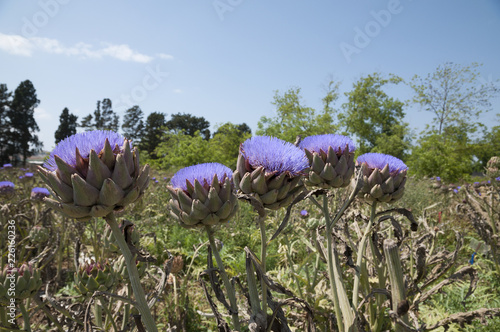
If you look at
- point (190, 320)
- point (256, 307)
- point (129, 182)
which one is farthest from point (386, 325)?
point (129, 182)

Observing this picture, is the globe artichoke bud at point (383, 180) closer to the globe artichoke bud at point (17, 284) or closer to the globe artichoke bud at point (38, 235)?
the globe artichoke bud at point (17, 284)

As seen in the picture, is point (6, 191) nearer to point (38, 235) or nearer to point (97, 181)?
point (38, 235)

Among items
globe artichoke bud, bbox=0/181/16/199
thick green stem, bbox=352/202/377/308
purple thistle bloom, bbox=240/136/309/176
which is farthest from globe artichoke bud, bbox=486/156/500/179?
globe artichoke bud, bbox=0/181/16/199

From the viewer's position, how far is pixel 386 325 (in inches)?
56.2

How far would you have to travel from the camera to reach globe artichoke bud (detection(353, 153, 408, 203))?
1.05 meters

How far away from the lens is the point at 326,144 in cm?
102

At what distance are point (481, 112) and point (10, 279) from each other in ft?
72.1

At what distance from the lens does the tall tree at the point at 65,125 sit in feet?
83.9

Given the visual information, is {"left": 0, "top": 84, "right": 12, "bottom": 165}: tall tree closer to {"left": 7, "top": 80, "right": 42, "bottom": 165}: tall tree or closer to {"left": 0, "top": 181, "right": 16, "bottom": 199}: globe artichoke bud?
{"left": 7, "top": 80, "right": 42, "bottom": 165}: tall tree

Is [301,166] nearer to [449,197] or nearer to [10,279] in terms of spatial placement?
[10,279]

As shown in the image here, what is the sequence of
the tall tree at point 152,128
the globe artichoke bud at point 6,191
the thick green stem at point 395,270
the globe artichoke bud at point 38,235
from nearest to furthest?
the thick green stem at point 395,270 < the globe artichoke bud at point 38,235 < the globe artichoke bud at point 6,191 < the tall tree at point 152,128

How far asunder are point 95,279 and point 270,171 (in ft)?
2.87

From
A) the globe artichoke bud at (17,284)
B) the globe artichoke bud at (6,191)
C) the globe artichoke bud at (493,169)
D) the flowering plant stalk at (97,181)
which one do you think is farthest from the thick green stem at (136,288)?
the globe artichoke bud at (493,169)

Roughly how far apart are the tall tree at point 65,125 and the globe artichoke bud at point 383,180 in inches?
1157
